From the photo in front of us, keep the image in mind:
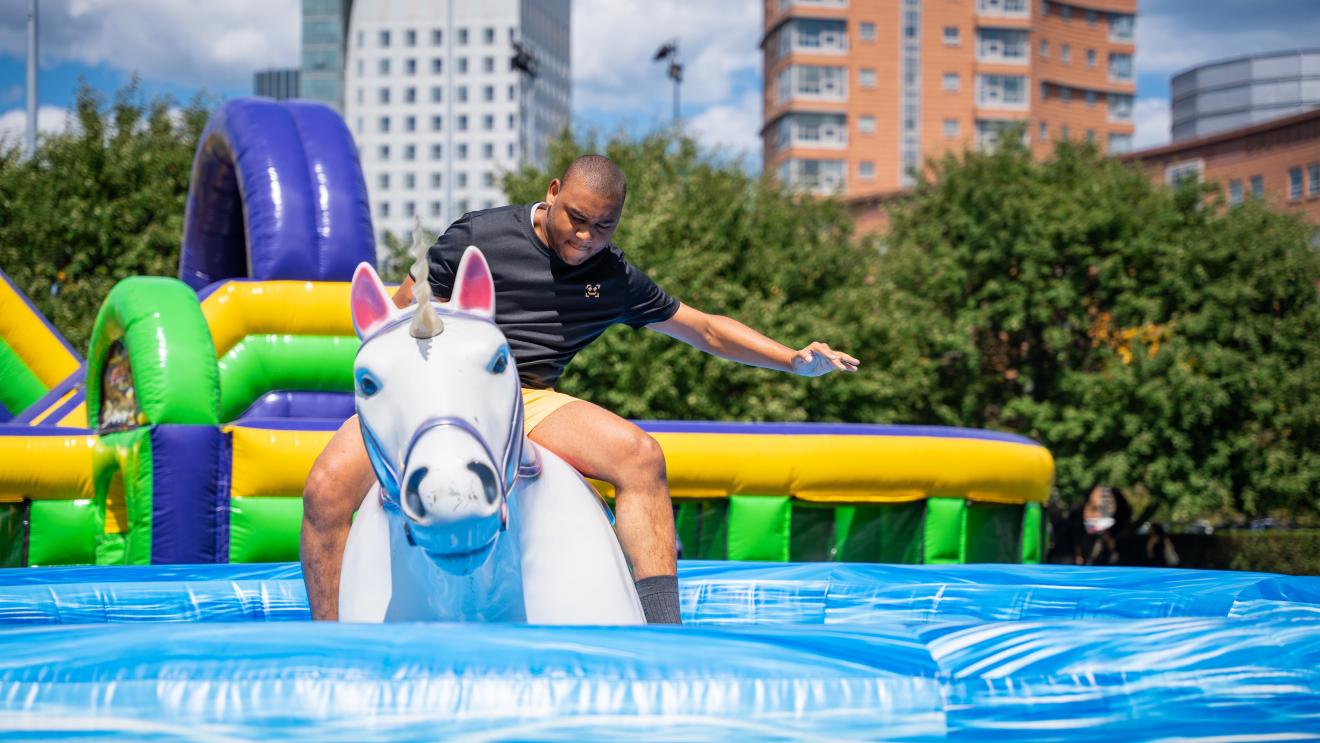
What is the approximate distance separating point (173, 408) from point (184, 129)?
50.6 ft

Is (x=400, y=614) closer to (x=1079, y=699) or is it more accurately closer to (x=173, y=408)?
(x=1079, y=699)

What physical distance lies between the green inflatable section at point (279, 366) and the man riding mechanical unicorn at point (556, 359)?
4777 millimetres

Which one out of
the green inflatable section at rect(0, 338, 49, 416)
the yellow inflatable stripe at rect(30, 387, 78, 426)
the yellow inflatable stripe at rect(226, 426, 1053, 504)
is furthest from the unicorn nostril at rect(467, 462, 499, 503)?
the green inflatable section at rect(0, 338, 49, 416)

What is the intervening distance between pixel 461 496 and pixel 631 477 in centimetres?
89

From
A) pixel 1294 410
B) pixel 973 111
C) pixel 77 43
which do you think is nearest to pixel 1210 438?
pixel 1294 410

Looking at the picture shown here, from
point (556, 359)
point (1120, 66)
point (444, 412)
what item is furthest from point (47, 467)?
point (1120, 66)

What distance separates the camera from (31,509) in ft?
21.7

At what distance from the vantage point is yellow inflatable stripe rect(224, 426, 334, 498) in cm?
638

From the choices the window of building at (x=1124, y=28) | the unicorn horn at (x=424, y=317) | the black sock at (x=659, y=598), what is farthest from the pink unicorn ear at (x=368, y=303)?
the window of building at (x=1124, y=28)

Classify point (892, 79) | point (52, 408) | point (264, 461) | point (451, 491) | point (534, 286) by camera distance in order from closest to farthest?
point (451, 491) → point (534, 286) → point (264, 461) → point (52, 408) → point (892, 79)

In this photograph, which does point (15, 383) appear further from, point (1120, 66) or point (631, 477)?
point (1120, 66)

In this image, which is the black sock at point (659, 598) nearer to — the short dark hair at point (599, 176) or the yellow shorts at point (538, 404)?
the yellow shorts at point (538, 404)

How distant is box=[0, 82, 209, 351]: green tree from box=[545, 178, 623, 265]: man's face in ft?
53.4

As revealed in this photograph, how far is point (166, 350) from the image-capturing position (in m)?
6.09
